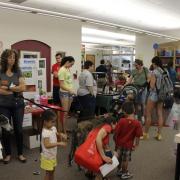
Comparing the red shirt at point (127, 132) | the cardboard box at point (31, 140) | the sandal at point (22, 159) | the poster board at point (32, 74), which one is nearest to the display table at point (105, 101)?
the poster board at point (32, 74)

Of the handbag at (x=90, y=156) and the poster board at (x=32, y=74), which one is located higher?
the poster board at (x=32, y=74)

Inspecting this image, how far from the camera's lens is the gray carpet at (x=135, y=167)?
2986 mm

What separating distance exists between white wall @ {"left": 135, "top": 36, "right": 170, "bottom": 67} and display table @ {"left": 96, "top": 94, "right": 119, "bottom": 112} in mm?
4837

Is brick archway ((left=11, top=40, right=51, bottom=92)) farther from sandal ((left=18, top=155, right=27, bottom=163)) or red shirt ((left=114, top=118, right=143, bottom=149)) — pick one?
red shirt ((left=114, top=118, right=143, bottom=149))

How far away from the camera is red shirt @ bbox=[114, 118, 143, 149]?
107 inches

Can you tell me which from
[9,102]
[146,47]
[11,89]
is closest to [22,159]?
[9,102]

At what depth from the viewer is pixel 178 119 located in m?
3.12

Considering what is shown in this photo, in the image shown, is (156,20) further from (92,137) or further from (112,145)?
(92,137)

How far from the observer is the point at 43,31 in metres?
5.74

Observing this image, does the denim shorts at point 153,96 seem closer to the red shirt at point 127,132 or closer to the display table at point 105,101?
the display table at point 105,101

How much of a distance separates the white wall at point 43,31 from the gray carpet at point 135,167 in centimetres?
257

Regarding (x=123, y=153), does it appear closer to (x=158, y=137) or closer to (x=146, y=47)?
(x=158, y=137)

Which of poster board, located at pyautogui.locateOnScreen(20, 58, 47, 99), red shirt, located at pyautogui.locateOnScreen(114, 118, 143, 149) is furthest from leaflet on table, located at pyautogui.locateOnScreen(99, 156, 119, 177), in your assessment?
poster board, located at pyautogui.locateOnScreen(20, 58, 47, 99)

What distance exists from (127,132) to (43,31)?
3.75 m
